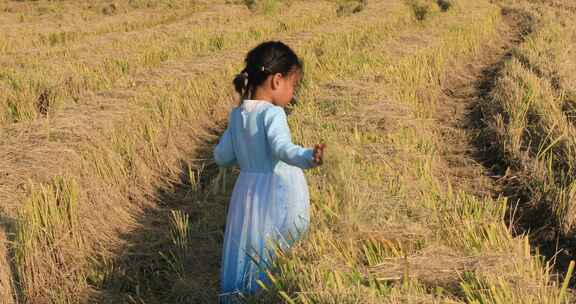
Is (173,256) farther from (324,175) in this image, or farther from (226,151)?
(324,175)

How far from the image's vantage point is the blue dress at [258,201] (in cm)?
227

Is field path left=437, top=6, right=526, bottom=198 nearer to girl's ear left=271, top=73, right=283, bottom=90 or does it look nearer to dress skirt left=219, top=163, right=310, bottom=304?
dress skirt left=219, top=163, right=310, bottom=304

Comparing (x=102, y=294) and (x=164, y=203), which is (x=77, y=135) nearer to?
(x=164, y=203)

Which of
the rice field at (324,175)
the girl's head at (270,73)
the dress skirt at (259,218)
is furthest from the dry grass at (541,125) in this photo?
the girl's head at (270,73)

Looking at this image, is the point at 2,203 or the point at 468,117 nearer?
the point at 2,203

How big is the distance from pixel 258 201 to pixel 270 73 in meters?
0.50

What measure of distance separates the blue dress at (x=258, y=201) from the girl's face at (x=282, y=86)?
0.05 meters

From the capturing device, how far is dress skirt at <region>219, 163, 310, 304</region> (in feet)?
7.49

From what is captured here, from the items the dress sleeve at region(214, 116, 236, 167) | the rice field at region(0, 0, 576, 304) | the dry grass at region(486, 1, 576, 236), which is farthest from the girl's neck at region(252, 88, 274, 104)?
the dry grass at region(486, 1, 576, 236)

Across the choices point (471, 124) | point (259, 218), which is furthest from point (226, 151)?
point (471, 124)

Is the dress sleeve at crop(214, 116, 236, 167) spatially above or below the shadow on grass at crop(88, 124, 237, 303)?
above

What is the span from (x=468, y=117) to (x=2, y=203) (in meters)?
4.09

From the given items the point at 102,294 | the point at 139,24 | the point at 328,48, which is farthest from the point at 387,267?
the point at 139,24

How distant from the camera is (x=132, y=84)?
5242 mm
